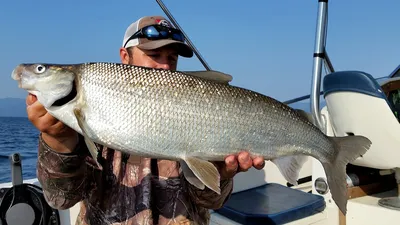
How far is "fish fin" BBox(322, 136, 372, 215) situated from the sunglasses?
1.29m

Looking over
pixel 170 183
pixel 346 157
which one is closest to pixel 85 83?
pixel 170 183

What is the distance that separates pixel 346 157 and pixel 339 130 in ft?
5.00

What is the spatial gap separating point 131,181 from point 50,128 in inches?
26.7

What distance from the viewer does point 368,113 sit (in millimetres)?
3658

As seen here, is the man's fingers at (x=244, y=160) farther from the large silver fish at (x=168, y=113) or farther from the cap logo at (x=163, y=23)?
the cap logo at (x=163, y=23)

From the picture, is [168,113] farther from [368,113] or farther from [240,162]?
[368,113]

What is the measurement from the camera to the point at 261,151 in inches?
88.0

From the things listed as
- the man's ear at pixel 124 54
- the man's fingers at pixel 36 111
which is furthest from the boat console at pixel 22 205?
the man's fingers at pixel 36 111

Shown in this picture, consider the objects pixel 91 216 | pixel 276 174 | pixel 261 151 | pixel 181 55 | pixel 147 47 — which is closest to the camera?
pixel 261 151

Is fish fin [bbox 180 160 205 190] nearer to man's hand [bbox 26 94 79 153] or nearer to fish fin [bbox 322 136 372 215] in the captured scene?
man's hand [bbox 26 94 79 153]

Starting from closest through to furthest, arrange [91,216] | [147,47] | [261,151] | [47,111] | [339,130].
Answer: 1. [47,111]
2. [261,151]
3. [91,216]
4. [147,47]
5. [339,130]

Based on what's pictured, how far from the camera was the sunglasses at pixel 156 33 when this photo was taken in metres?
2.75

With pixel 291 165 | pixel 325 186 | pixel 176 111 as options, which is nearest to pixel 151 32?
pixel 176 111

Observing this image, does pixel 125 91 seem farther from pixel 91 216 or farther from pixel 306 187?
pixel 306 187
